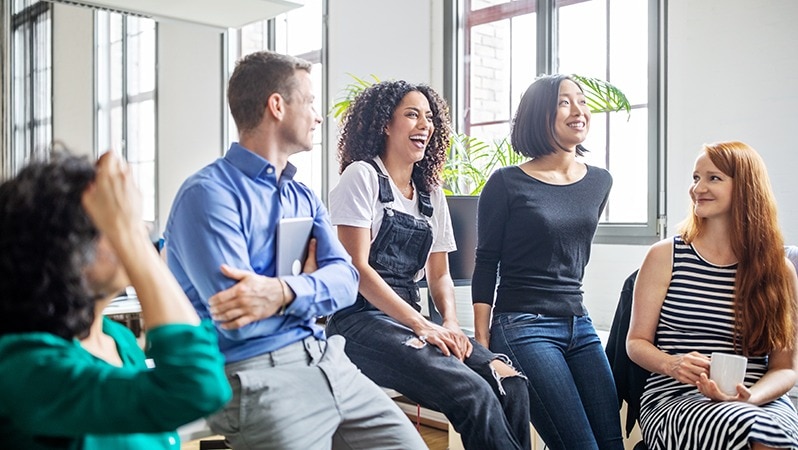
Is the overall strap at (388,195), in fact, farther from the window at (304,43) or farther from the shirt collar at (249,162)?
the window at (304,43)

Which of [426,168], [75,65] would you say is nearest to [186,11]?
[75,65]

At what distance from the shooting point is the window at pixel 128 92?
3.58 metres

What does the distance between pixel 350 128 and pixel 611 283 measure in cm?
167

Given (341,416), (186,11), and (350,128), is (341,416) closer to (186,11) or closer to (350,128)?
(350,128)

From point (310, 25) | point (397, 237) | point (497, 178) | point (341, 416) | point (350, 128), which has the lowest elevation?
point (341, 416)

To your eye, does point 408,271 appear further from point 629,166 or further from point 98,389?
point 629,166

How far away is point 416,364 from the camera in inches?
72.7

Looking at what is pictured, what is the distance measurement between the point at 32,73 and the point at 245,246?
8.69 feet

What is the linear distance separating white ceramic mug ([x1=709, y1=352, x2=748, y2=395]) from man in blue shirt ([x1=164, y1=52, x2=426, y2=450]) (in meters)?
0.77

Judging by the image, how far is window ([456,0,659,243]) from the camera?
11.1 ft

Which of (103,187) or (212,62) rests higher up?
(212,62)

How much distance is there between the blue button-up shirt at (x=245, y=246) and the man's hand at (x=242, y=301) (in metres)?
0.04

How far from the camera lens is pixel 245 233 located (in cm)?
154

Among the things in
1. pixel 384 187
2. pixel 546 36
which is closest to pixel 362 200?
pixel 384 187
